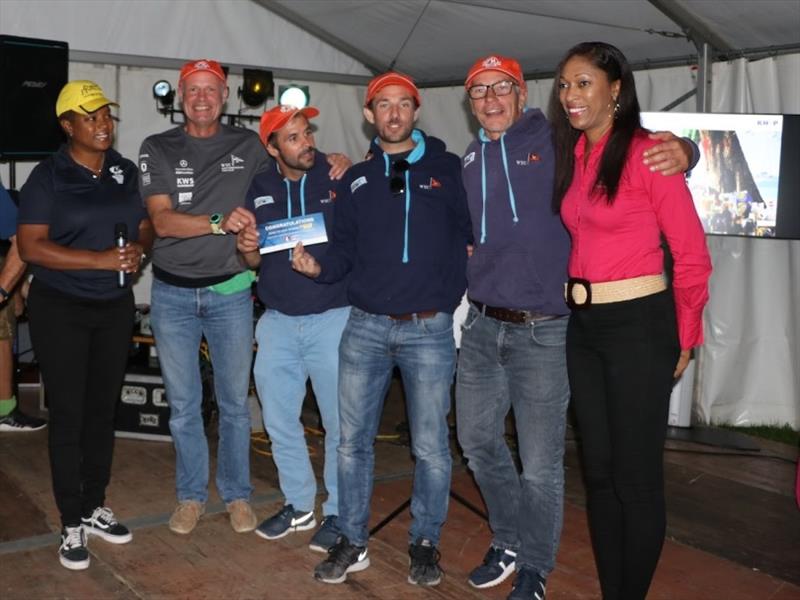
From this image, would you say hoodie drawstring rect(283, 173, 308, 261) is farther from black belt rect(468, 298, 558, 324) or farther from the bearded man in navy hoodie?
black belt rect(468, 298, 558, 324)

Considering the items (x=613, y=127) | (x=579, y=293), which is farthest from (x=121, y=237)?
A: (x=613, y=127)

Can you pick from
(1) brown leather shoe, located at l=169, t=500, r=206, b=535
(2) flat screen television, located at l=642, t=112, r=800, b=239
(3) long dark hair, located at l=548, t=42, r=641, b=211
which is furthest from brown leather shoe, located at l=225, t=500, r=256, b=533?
(2) flat screen television, located at l=642, t=112, r=800, b=239

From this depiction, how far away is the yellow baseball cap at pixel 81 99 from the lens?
11.9 ft

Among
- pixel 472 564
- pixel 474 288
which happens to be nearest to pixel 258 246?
pixel 474 288

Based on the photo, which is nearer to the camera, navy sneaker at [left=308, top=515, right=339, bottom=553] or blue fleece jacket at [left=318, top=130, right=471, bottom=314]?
blue fleece jacket at [left=318, top=130, right=471, bottom=314]

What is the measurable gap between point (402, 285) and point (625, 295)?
888mm

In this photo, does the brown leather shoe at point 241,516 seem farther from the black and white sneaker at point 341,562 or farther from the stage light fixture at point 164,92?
the stage light fixture at point 164,92

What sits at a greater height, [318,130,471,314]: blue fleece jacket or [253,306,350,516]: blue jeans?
[318,130,471,314]: blue fleece jacket

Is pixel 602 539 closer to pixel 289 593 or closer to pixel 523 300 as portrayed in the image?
pixel 523 300

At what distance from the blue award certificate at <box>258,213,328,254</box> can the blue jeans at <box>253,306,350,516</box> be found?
40cm

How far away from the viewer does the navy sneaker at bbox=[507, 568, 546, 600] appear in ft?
10.8

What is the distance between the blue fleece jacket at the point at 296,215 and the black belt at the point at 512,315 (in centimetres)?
76

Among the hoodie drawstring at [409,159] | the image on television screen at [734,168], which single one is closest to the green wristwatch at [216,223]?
the hoodie drawstring at [409,159]

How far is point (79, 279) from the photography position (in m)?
3.64
